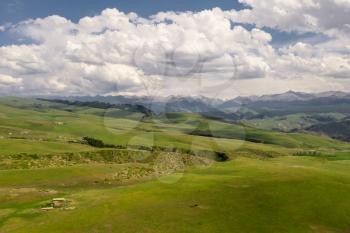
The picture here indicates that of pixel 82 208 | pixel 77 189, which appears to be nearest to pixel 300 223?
pixel 82 208

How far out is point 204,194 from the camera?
7625 centimetres

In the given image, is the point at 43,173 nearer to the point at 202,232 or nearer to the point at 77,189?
the point at 77,189

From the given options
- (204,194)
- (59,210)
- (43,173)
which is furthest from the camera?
(43,173)

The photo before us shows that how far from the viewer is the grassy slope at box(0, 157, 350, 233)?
188 feet

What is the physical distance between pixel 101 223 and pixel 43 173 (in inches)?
2173

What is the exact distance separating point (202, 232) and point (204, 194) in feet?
71.4

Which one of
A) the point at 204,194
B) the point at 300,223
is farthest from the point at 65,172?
the point at 300,223

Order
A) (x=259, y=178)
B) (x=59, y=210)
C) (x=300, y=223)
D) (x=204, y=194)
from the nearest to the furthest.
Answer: (x=300, y=223)
(x=59, y=210)
(x=204, y=194)
(x=259, y=178)

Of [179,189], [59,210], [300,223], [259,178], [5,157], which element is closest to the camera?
[300,223]

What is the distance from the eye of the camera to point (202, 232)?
5459 cm

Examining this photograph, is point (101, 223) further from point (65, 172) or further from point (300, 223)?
point (65, 172)

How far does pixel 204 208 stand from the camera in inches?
2608

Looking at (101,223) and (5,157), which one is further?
(5,157)

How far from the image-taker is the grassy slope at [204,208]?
2255 inches
